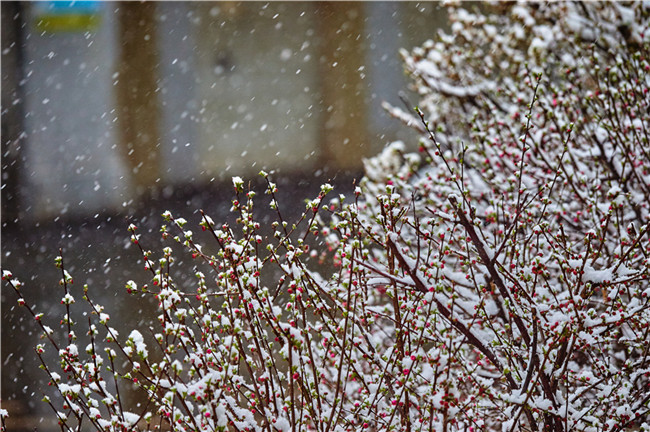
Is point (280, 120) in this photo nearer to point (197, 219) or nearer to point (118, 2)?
point (197, 219)

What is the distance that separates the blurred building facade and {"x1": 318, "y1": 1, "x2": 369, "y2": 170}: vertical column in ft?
0.08

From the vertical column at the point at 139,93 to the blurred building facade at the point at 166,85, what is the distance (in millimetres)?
25

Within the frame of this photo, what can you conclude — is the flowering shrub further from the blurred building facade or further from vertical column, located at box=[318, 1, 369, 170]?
the blurred building facade

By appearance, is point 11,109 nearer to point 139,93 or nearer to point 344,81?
point 139,93

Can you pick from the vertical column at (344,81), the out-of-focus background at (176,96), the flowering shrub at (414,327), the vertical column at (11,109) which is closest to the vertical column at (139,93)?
the out-of-focus background at (176,96)

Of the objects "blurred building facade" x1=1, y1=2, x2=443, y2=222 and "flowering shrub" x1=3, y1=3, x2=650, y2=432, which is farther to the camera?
"blurred building facade" x1=1, y1=2, x2=443, y2=222

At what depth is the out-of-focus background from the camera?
1376 centimetres

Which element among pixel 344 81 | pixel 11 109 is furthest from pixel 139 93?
pixel 344 81

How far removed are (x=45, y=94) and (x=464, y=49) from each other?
1086 cm

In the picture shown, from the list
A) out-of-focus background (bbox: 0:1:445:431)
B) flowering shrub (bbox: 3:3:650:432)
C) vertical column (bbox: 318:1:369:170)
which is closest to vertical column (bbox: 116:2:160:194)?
out-of-focus background (bbox: 0:1:445:431)

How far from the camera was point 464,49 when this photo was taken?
652 cm

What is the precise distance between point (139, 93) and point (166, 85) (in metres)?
0.64

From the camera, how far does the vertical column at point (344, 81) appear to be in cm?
1384

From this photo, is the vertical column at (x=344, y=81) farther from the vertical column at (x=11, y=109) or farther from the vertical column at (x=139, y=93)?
the vertical column at (x=11, y=109)
